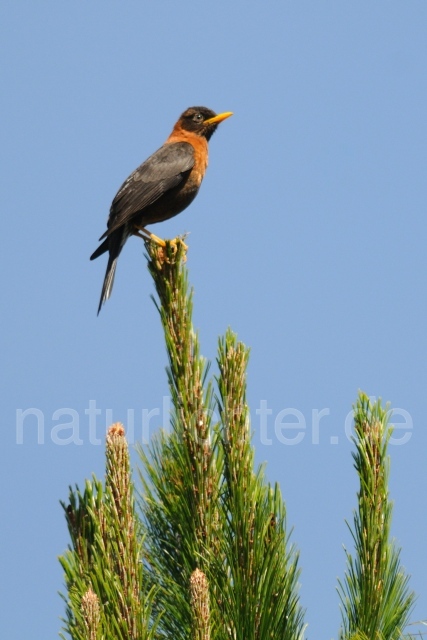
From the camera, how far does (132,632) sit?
2252mm

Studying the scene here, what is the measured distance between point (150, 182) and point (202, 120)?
184 cm

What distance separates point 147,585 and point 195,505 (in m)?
0.31

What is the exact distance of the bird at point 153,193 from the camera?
7.20 meters

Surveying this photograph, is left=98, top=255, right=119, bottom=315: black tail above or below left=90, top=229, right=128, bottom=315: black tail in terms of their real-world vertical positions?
below

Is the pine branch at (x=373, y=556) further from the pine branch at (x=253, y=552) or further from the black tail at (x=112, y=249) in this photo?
the black tail at (x=112, y=249)

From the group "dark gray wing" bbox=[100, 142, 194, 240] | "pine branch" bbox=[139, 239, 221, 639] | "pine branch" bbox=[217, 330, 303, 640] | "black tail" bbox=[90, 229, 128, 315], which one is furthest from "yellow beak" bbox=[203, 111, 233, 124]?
"pine branch" bbox=[217, 330, 303, 640]

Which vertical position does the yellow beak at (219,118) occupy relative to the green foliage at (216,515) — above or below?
above

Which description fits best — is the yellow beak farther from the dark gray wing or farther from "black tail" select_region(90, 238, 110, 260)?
"black tail" select_region(90, 238, 110, 260)

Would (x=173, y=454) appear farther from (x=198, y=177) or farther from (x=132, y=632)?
(x=198, y=177)

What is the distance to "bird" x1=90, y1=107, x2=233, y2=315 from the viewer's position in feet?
23.6

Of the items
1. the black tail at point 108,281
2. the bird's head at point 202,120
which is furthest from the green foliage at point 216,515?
the bird's head at point 202,120

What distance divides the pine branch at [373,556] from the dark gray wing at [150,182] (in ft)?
15.8

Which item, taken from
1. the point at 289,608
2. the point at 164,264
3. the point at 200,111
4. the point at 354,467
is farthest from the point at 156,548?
the point at 200,111

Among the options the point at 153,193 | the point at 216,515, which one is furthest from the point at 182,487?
the point at 153,193
